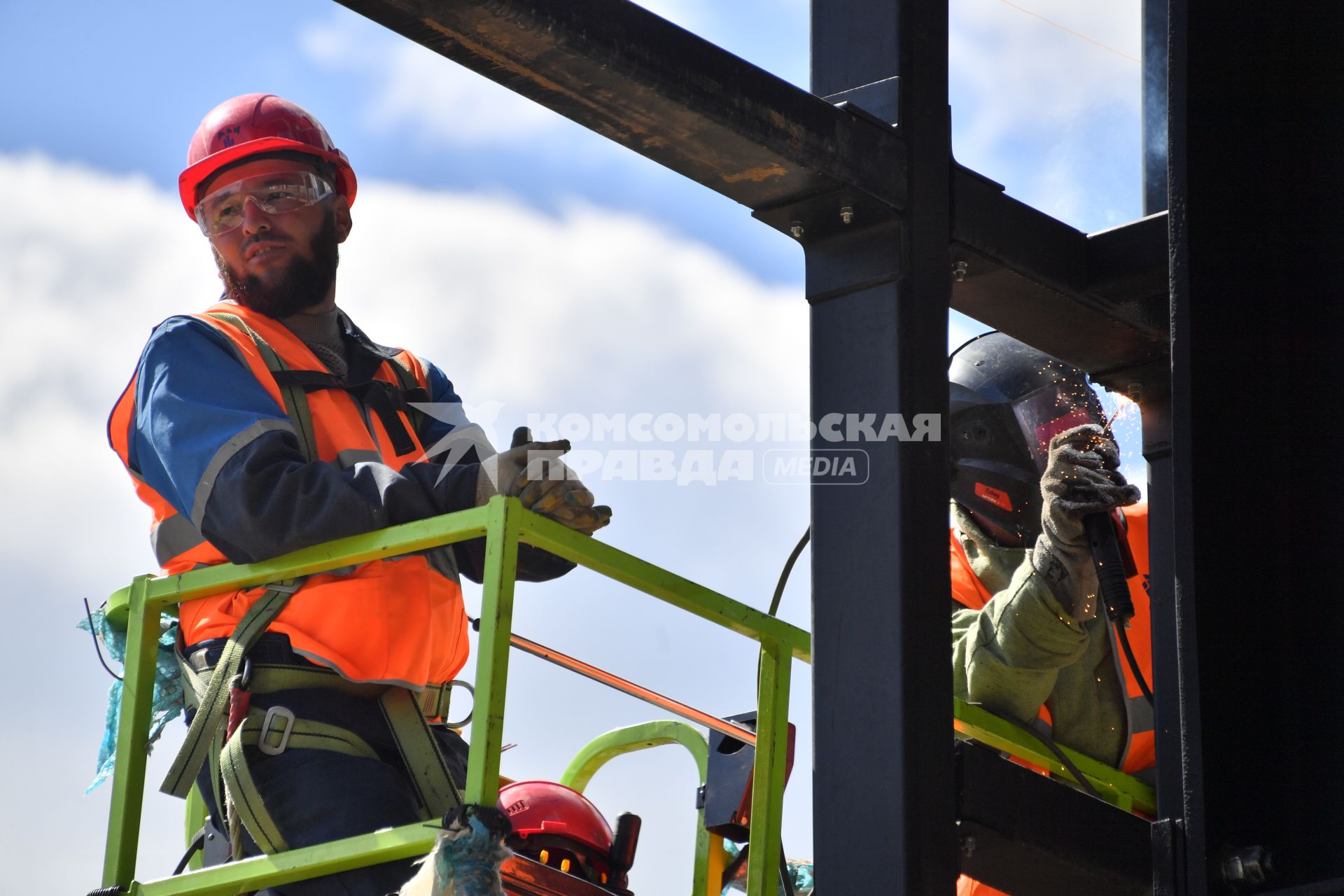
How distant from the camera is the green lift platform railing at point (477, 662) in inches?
101

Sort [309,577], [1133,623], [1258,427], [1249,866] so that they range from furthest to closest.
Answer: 1. [1133,623]
2. [309,577]
3. [1258,427]
4. [1249,866]

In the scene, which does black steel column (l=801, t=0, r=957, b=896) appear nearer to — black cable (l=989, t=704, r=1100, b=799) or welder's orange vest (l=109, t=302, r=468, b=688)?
welder's orange vest (l=109, t=302, r=468, b=688)

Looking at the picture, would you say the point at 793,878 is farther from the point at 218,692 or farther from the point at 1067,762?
the point at 218,692

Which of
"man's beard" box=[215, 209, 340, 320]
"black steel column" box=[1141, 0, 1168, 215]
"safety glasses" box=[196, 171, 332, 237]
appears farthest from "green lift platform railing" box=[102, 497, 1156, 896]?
"black steel column" box=[1141, 0, 1168, 215]

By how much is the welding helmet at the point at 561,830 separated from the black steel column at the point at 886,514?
5.16ft

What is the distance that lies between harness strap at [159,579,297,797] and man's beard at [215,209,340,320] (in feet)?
3.19

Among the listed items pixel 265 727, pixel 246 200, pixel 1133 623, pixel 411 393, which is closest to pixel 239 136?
pixel 246 200

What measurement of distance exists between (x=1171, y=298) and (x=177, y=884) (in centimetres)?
195

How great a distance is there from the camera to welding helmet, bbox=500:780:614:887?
3992mm

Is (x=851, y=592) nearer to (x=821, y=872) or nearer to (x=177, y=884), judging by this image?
(x=821, y=872)

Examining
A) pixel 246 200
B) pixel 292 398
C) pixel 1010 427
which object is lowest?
pixel 292 398

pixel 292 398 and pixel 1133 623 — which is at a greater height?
pixel 292 398

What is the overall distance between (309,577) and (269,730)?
1.02ft

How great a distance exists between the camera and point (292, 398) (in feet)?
11.5
